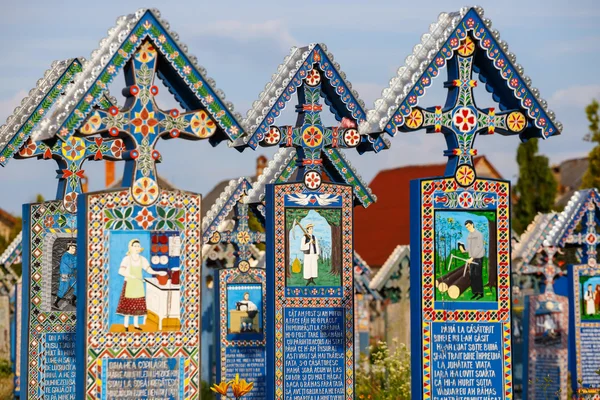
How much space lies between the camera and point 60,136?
13.3 meters

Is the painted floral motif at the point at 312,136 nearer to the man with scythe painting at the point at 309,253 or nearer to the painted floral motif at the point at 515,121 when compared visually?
the man with scythe painting at the point at 309,253

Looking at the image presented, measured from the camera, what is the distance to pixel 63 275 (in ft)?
56.6

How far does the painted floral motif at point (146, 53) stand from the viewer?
13.8 meters

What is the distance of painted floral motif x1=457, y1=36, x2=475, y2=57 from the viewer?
612 inches

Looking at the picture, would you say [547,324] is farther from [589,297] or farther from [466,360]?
[466,360]

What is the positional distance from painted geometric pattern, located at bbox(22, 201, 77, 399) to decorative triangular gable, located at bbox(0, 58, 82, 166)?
1.05 meters

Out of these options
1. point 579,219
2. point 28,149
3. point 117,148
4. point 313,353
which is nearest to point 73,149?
point 117,148

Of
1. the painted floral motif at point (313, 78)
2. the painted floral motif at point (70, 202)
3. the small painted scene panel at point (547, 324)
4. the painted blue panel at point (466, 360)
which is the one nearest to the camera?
the painted blue panel at point (466, 360)

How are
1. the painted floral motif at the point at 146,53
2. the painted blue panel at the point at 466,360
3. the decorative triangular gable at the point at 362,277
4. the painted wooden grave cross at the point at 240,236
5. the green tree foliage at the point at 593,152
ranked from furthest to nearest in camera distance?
1. the green tree foliage at the point at 593,152
2. the decorative triangular gable at the point at 362,277
3. the painted wooden grave cross at the point at 240,236
4. the painted blue panel at the point at 466,360
5. the painted floral motif at the point at 146,53

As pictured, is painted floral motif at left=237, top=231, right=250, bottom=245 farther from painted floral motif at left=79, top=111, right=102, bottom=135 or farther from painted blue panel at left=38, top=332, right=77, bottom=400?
painted floral motif at left=79, top=111, right=102, bottom=135

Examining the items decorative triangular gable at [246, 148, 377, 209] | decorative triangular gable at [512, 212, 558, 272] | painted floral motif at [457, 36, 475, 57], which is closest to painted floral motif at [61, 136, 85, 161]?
decorative triangular gable at [246, 148, 377, 209]

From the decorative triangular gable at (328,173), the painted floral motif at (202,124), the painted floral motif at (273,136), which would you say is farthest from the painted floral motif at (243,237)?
the painted floral motif at (202,124)

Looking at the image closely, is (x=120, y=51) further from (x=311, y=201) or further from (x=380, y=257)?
(x=380, y=257)

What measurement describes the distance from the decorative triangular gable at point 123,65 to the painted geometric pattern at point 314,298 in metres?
2.58
